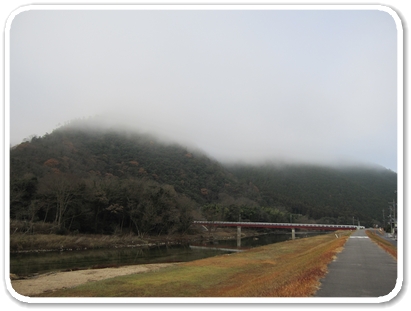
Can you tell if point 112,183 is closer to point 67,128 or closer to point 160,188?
point 160,188

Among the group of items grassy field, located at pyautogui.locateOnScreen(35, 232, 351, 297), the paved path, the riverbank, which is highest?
the paved path

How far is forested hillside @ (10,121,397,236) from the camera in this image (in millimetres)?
49253

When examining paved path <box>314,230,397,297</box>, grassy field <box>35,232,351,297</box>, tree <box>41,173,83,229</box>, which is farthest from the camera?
tree <box>41,173,83,229</box>

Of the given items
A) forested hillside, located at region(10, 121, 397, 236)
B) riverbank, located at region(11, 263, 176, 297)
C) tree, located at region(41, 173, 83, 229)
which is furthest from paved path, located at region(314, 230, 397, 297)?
tree, located at region(41, 173, 83, 229)

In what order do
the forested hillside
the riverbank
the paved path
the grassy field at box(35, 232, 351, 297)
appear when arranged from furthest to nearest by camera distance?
the forested hillside, the riverbank, the grassy field at box(35, 232, 351, 297), the paved path

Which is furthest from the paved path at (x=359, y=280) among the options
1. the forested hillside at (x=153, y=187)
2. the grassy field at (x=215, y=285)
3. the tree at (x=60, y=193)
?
the tree at (x=60, y=193)

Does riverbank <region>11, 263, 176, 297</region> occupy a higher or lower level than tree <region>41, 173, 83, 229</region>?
lower

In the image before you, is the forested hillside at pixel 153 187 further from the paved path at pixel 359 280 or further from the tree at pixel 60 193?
the paved path at pixel 359 280

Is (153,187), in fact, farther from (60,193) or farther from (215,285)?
(215,285)

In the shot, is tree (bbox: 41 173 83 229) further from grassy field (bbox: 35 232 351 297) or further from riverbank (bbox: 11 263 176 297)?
grassy field (bbox: 35 232 351 297)

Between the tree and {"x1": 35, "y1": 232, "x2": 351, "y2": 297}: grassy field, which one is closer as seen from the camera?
{"x1": 35, "y1": 232, "x2": 351, "y2": 297}: grassy field
